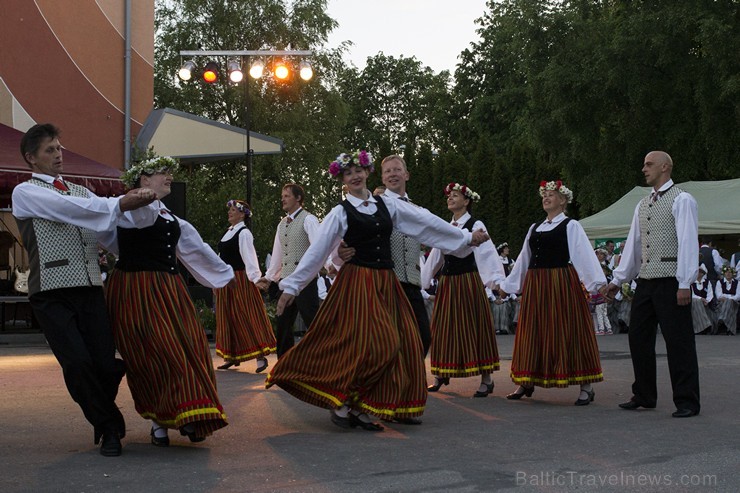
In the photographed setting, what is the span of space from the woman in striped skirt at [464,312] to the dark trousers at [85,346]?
378 cm

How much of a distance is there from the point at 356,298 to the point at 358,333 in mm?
240

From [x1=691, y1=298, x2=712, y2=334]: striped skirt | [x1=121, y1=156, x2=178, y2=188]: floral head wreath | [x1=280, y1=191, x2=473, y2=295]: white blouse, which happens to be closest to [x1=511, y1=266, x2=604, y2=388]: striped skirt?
[x1=280, y1=191, x2=473, y2=295]: white blouse

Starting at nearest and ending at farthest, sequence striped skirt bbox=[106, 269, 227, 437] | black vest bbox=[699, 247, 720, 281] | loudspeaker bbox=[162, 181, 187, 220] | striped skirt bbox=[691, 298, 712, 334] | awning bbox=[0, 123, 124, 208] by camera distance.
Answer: striped skirt bbox=[106, 269, 227, 437] → loudspeaker bbox=[162, 181, 187, 220] → awning bbox=[0, 123, 124, 208] → striped skirt bbox=[691, 298, 712, 334] → black vest bbox=[699, 247, 720, 281]

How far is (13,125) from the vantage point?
20906 mm

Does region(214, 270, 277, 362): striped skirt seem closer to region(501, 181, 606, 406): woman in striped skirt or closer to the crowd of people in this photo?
the crowd of people

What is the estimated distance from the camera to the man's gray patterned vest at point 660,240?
26.6ft

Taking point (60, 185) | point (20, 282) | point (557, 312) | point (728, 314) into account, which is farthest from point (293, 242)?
point (728, 314)

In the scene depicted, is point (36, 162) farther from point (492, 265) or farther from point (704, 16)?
point (704, 16)

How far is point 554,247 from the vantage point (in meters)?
9.09

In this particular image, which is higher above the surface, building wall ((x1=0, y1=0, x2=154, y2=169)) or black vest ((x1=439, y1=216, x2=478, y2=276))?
building wall ((x1=0, y1=0, x2=154, y2=169))

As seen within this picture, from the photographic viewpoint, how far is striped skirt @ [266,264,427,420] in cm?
723

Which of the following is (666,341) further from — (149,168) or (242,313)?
(242,313)

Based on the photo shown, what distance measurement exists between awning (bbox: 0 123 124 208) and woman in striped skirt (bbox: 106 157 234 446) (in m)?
10.4

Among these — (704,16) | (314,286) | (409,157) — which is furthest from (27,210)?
(409,157)
